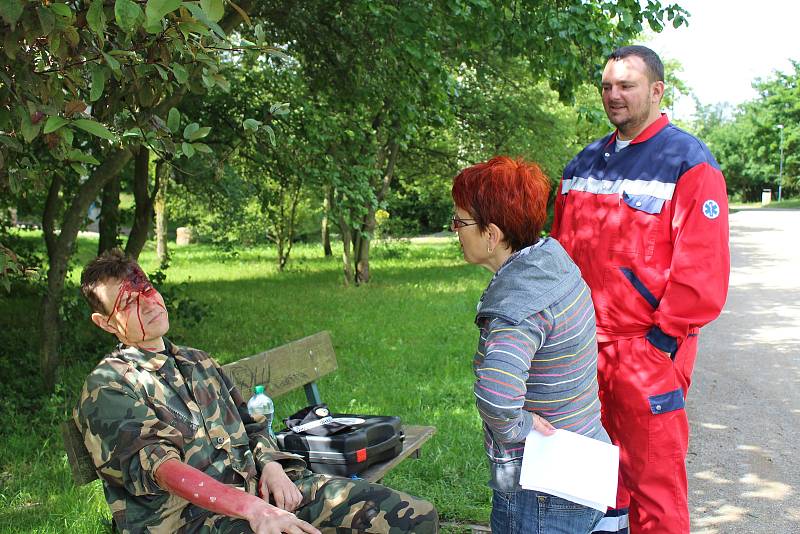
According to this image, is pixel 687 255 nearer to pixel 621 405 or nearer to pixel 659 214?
pixel 659 214

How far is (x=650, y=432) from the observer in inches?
125

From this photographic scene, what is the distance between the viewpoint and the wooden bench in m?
4.11

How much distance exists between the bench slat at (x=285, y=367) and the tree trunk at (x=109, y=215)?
611cm

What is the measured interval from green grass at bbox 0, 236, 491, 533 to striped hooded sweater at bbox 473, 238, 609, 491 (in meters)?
2.21

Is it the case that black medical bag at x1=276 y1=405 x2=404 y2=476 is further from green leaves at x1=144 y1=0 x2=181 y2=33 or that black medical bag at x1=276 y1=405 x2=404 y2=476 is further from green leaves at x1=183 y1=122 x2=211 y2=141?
green leaves at x1=144 y1=0 x2=181 y2=33

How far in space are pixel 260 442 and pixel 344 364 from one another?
535cm

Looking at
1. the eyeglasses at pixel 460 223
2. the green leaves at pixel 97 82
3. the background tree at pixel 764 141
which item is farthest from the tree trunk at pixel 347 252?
the background tree at pixel 764 141

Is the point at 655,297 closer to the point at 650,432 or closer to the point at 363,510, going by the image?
the point at 650,432

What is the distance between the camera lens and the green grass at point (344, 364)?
4965mm

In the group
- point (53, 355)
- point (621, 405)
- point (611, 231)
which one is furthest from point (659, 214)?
point (53, 355)

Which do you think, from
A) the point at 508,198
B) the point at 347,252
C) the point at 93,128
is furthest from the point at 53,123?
the point at 347,252

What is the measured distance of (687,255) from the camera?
3.12 metres

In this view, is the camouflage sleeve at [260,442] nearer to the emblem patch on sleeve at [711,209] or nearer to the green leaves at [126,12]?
the green leaves at [126,12]

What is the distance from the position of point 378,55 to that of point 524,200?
6780 millimetres
